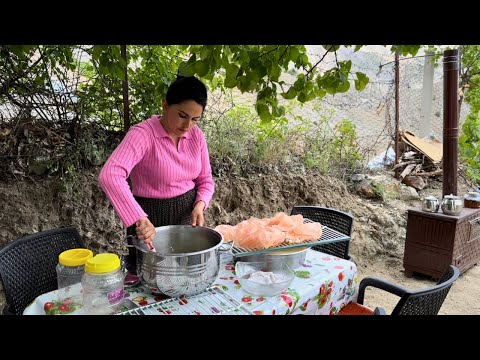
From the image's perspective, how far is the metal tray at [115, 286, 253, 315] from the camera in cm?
145

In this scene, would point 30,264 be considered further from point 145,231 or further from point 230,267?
point 230,267

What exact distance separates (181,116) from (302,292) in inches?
42.9

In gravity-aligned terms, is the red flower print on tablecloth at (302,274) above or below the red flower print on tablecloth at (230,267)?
below

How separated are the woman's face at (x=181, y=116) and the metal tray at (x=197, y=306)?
3.02 feet

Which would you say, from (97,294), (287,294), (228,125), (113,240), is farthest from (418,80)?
(97,294)

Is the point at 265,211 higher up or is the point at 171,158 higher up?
the point at 171,158

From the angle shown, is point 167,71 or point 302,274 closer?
point 302,274

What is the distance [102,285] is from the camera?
4.48 ft

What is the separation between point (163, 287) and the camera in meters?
1.49

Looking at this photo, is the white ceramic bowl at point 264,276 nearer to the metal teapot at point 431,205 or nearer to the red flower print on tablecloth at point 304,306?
the red flower print on tablecloth at point 304,306

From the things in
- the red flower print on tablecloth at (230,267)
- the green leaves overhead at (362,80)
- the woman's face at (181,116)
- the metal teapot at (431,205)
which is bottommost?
the metal teapot at (431,205)

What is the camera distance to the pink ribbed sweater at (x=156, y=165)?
1782 mm

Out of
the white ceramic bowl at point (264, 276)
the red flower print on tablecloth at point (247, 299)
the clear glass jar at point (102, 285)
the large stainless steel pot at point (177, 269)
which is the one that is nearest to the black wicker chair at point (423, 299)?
the white ceramic bowl at point (264, 276)

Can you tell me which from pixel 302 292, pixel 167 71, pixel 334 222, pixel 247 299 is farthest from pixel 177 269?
pixel 167 71
